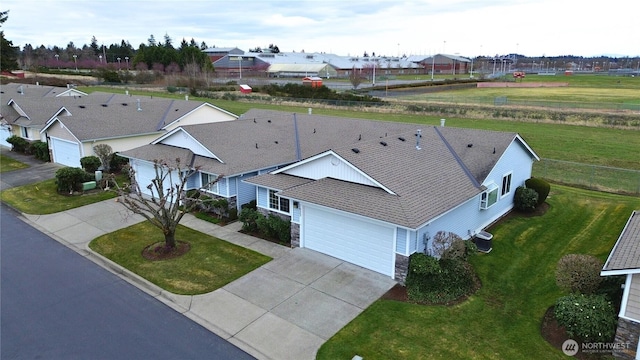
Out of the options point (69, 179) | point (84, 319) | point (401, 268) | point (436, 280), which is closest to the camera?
point (84, 319)

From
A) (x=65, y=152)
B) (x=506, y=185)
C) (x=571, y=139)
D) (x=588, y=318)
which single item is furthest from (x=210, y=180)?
(x=571, y=139)

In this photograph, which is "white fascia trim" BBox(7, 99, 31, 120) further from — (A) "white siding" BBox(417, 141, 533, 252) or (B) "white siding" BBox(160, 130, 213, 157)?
(A) "white siding" BBox(417, 141, 533, 252)

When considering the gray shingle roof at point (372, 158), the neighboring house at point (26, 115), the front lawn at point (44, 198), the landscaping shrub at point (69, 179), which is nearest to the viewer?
the gray shingle roof at point (372, 158)

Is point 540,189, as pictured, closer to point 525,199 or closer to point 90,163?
point 525,199

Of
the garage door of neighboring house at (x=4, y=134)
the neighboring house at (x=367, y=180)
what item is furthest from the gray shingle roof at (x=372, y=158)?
the garage door of neighboring house at (x=4, y=134)

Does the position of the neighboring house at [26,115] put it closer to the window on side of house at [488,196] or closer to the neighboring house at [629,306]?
the window on side of house at [488,196]

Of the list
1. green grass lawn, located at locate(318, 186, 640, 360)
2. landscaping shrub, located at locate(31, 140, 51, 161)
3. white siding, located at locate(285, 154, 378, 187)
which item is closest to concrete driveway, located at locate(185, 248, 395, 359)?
green grass lawn, located at locate(318, 186, 640, 360)
